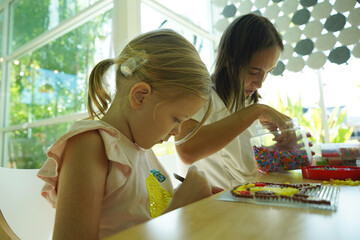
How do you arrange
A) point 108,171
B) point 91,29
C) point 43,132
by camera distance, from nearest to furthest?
point 108,171 < point 91,29 < point 43,132

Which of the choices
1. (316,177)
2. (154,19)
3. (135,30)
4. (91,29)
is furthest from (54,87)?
(316,177)

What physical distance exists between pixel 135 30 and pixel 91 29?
60 centimetres

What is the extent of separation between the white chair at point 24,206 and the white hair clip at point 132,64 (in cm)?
34

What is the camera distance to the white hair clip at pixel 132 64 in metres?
0.64

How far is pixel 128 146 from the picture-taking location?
0.66m

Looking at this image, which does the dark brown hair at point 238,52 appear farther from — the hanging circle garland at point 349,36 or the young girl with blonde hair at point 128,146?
the hanging circle garland at point 349,36

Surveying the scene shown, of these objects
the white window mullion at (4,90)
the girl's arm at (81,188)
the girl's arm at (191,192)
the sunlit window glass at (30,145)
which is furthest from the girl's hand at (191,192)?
the white window mullion at (4,90)

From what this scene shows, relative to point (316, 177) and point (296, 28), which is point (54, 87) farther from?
point (316, 177)

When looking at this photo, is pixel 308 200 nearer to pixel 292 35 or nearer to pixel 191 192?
pixel 191 192

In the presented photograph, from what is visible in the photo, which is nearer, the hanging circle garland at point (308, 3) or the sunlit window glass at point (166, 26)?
the sunlit window glass at point (166, 26)

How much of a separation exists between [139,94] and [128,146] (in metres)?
0.13

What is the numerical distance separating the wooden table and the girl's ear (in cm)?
30

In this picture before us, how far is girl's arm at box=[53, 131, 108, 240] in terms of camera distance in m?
0.44

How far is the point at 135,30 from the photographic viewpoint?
1271mm
